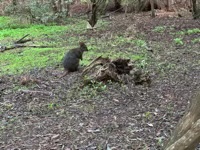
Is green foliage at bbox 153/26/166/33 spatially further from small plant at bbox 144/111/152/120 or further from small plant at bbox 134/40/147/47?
small plant at bbox 144/111/152/120

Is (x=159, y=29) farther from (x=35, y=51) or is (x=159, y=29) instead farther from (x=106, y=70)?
(x=106, y=70)

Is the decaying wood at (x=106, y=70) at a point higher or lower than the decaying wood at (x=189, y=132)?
lower

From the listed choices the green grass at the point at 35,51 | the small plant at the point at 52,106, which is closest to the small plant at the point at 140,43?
the green grass at the point at 35,51

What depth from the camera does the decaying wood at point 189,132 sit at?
2.79 metres

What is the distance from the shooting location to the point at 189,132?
2.82 meters

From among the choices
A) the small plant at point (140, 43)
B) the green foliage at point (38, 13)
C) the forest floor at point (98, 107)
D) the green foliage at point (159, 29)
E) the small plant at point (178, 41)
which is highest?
the green foliage at point (38, 13)

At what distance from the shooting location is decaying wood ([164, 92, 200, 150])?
2.79 m

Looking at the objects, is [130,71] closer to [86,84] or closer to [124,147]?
[86,84]

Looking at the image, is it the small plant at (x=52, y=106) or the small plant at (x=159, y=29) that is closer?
the small plant at (x=52, y=106)

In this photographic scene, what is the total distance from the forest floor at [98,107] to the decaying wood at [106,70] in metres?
0.17

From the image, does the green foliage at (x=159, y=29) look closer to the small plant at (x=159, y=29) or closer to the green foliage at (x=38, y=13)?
the small plant at (x=159, y=29)

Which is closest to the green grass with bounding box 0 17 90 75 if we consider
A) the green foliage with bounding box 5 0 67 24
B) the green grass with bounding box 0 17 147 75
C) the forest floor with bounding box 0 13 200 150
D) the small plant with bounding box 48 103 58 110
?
the green grass with bounding box 0 17 147 75

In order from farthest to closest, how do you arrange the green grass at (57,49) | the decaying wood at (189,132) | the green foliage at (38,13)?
the green foliage at (38,13) → the green grass at (57,49) → the decaying wood at (189,132)

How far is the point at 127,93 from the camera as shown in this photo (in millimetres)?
6938
